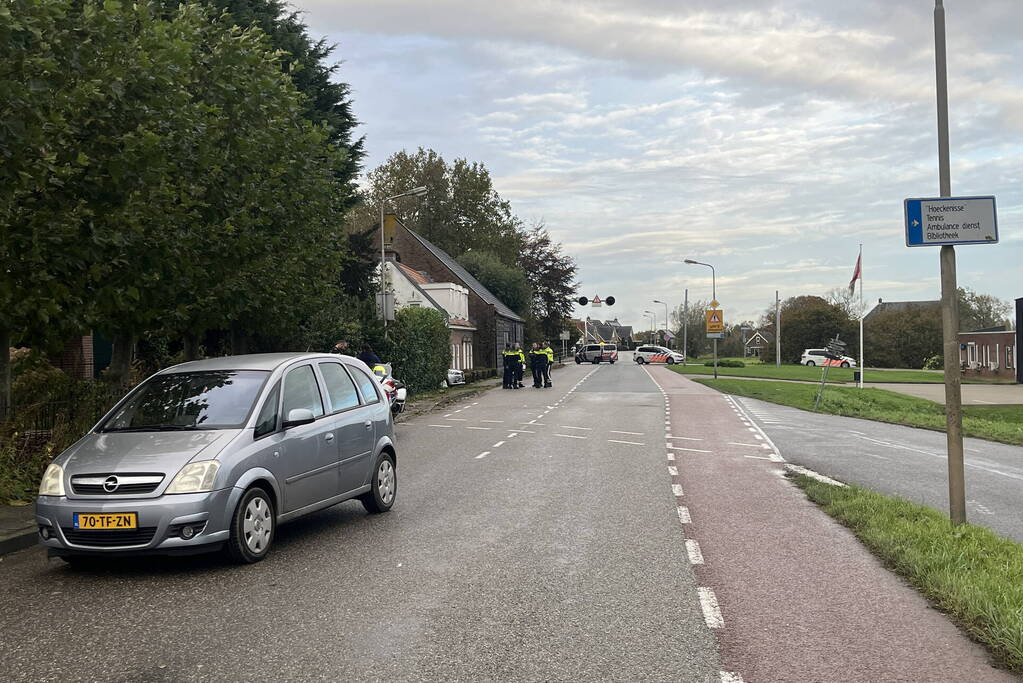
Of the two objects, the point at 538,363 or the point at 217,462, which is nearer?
the point at 217,462

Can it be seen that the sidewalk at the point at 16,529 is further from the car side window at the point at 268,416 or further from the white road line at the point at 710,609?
the white road line at the point at 710,609

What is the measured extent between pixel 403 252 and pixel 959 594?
2060 inches

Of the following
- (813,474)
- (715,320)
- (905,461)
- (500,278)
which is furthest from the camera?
(500,278)

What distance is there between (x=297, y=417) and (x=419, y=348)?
A: 2447cm

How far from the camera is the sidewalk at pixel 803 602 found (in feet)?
15.7

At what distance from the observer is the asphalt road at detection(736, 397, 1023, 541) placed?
11219 mm

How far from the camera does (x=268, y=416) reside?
7.71 m

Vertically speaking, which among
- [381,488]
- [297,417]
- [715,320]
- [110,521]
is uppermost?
[715,320]

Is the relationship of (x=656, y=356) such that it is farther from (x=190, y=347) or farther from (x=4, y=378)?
(x=4, y=378)

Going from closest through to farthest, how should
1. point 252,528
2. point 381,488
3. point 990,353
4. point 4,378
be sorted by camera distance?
1. point 252,528
2. point 381,488
3. point 4,378
4. point 990,353

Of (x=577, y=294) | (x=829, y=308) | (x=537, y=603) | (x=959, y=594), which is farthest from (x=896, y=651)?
(x=829, y=308)

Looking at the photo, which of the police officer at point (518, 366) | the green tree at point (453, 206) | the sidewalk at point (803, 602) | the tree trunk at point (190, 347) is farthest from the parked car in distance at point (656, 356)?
the sidewalk at point (803, 602)

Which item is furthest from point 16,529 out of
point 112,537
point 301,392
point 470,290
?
point 470,290

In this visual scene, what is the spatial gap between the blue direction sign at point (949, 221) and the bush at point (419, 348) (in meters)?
21.7
